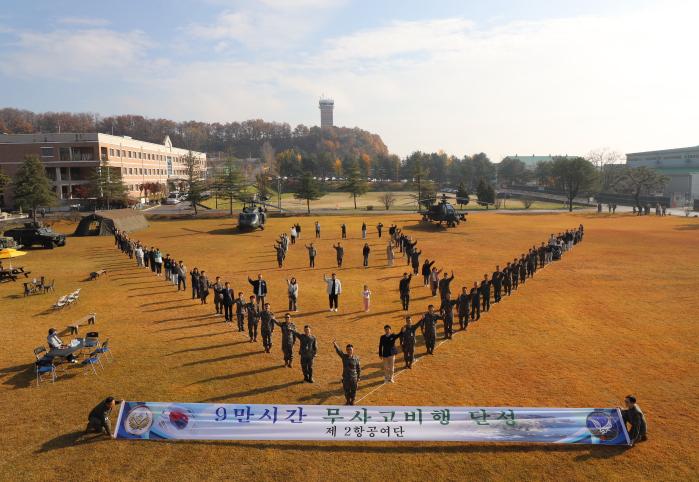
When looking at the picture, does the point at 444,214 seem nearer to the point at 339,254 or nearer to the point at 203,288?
the point at 339,254

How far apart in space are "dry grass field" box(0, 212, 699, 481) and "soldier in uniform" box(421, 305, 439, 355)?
19.6 inches

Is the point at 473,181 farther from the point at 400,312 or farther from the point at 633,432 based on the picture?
the point at 633,432

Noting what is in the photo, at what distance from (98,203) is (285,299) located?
165 feet

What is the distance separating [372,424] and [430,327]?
4.67 m

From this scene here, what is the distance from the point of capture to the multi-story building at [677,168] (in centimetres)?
8498

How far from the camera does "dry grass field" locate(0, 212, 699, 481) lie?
8.14m

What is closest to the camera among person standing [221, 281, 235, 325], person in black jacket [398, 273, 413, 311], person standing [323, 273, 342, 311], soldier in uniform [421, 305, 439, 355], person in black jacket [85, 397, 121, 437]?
person in black jacket [85, 397, 121, 437]

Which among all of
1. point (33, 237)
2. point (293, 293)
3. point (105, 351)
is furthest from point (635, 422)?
point (33, 237)

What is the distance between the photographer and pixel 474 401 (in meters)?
10.4

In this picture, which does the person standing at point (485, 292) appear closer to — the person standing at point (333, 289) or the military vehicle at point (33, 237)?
the person standing at point (333, 289)

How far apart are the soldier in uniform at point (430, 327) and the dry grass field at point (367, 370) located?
1.64ft

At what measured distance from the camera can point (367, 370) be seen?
40.0 feet

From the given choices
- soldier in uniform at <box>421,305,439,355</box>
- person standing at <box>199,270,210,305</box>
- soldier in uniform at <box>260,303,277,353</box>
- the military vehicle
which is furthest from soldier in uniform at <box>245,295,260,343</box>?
the military vehicle

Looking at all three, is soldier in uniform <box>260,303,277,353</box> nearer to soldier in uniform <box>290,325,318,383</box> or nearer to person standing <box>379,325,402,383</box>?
soldier in uniform <box>290,325,318,383</box>
